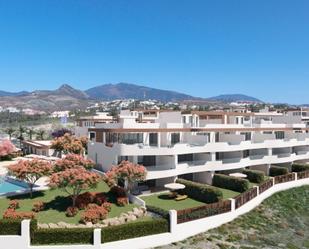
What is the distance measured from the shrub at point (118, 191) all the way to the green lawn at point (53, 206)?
563mm

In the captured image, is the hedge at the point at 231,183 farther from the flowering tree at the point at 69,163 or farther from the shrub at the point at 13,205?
the shrub at the point at 13,205

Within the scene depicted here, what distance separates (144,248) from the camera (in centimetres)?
2880

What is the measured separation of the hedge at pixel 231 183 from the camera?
135 feet

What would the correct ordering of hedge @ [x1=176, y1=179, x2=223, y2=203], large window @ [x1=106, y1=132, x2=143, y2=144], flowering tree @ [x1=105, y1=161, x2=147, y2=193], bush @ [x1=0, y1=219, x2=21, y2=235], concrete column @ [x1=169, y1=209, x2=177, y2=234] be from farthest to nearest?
1. large window @ [x1=106, y1=132, x2=143, y2=144]
2. hedge @ [x1=176, y1=179, x2=223, y2=203]
3. flowering tree @ [x1=105, y1=161, x2=147, y2=193]
4. concrete column @ [x1=169, y1=209, x2=177, y2=234]
5. bush @ [x1=0, y1=219, x2=21, y2=235]

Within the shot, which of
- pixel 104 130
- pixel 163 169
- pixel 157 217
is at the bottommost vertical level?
pixel 157 217

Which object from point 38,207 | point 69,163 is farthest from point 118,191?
point 38,207

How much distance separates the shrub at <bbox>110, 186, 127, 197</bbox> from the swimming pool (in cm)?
990

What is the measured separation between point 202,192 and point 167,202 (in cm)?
381

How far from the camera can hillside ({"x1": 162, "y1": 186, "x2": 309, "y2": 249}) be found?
31344mm

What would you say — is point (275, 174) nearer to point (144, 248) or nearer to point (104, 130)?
point (104, 130)

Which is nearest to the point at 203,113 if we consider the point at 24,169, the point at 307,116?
the point at 24,169

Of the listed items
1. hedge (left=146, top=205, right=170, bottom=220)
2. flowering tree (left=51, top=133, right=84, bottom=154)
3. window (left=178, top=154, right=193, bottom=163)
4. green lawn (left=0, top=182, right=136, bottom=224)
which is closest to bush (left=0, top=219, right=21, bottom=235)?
green lawn (left=0, top=182, right=136, bottom=224)

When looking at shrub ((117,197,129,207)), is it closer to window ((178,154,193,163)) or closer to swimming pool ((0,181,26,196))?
swimming pool ((0,181,26,196))

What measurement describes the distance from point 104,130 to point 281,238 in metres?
23.0
